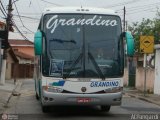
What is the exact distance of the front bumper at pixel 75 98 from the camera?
1564 cm

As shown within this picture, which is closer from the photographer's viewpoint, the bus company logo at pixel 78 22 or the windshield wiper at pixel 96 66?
the windshield wiper at pixel 96 66

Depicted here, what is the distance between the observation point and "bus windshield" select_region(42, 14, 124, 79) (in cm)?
1580

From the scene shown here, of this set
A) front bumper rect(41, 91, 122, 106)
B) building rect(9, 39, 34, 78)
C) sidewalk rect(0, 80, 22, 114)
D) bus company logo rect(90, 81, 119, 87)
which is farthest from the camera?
building rect(9, 39, 34, 78)

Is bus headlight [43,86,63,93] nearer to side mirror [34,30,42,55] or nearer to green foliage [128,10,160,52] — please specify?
side mirror [34,30,42,55]

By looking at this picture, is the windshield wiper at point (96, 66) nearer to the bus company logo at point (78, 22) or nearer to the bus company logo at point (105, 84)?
the bus company logo at point (105, 84)

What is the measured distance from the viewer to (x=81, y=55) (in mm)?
15914

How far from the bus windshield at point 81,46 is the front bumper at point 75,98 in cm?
59

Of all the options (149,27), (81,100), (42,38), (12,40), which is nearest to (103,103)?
(81,100)

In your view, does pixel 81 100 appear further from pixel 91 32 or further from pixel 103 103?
pixel 91 32

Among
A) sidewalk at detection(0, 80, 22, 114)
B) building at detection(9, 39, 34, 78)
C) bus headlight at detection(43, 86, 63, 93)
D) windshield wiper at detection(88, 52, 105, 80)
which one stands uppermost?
windshield wiper at detection(88, 52, 105, 80)

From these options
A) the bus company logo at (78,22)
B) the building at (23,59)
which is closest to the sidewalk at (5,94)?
the bus company logo at (78,22)

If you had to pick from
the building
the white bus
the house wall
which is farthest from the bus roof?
the building

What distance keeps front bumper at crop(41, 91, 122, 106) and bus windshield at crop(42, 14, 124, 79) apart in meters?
0.59

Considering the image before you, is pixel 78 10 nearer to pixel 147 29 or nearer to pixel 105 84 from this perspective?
pixel 105 84
